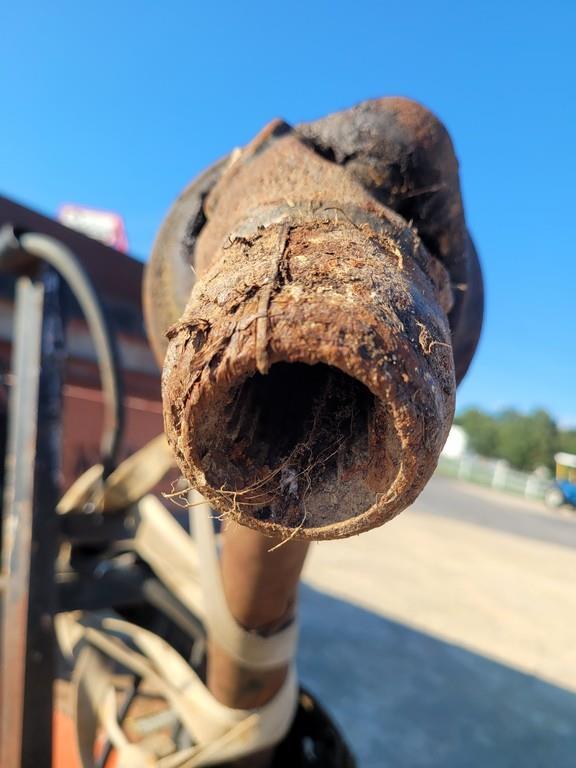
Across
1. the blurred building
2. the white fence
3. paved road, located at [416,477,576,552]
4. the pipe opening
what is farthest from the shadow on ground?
the white fence

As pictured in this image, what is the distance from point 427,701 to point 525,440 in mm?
38188

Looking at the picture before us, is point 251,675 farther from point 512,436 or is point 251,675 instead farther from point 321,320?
point 512,436

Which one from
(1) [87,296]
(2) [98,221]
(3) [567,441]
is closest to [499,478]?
(3) [567,441]

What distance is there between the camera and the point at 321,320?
521mm

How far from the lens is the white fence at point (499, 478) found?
22.7 metres

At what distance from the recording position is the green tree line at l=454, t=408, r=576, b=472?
36.9 metres

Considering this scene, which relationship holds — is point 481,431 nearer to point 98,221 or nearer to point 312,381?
point 98,221

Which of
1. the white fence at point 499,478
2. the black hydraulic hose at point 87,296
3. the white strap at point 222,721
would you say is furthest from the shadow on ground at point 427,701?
the white fence at point 499,478

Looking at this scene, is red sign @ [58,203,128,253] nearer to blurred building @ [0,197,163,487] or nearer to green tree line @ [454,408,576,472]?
blurred building @ [0,197,163,487]

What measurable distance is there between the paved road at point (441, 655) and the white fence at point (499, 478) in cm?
1598

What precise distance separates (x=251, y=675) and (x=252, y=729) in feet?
0.59

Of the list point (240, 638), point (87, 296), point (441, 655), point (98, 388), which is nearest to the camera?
point (240, 638)

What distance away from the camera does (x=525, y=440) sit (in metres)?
39.1

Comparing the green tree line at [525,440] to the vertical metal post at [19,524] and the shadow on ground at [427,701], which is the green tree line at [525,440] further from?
the vertical metal post at [19,524]
